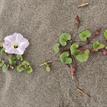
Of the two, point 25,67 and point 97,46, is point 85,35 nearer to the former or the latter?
point 97,46

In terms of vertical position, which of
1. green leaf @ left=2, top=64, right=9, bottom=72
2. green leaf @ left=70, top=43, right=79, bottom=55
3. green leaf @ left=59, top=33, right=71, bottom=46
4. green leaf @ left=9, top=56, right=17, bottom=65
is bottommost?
green leaf @ left=2, top=64, right=9, bottom=72

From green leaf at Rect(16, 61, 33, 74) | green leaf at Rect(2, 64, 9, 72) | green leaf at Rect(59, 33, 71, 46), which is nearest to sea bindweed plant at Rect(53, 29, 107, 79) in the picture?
green leaf at Rect(59, 33, 71, 46)

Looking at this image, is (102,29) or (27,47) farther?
(27,47)

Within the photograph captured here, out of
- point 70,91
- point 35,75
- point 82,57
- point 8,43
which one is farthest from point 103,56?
point 8,43

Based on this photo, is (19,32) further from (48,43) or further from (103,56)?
(103,56)

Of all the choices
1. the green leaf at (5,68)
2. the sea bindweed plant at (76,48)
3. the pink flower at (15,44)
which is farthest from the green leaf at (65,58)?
the green leaf at (5,68)

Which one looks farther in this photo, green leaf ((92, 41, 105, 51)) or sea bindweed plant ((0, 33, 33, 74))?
sea bindweed plant ((0, 33, 33, 74))

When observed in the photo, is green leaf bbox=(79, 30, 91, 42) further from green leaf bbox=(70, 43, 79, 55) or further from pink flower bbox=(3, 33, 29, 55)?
pink flower bbox=(3, 33, 29, 55)
